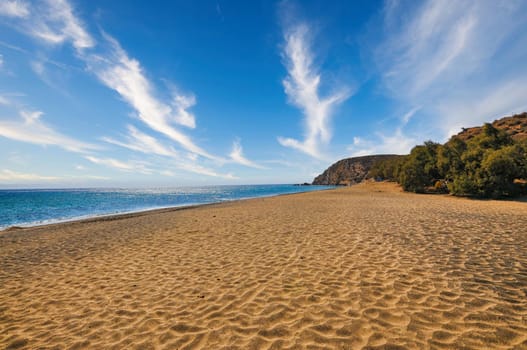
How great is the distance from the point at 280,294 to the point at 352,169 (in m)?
174

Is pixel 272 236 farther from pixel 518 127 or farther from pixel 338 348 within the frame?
pixel 518 127

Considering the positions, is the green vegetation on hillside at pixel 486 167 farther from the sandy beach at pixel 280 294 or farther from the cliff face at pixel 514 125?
the cliff face at pixel 514 125

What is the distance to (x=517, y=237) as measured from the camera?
8.42 metres

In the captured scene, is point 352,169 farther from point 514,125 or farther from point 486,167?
point 486,167

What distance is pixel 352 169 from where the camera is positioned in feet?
543

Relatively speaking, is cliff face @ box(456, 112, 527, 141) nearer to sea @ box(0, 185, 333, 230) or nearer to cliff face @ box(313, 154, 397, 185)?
sea @ box(0, 185, 333, 230)

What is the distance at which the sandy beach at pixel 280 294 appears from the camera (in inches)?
140

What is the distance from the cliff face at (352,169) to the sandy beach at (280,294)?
152922mm

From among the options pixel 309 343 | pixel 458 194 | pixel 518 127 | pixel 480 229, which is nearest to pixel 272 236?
pixel 309 343

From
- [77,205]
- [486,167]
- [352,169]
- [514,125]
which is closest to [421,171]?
[486,167]

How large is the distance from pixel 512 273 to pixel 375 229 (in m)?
5.03

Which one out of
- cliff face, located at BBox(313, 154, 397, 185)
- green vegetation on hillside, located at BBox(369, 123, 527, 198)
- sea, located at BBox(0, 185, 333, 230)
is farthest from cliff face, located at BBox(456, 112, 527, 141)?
cliff face, located at BBox(313, 154, 397, 185)

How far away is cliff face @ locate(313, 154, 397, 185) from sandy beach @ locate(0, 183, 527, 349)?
153 metres

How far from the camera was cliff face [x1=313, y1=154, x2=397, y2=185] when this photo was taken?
157000 millimetres
